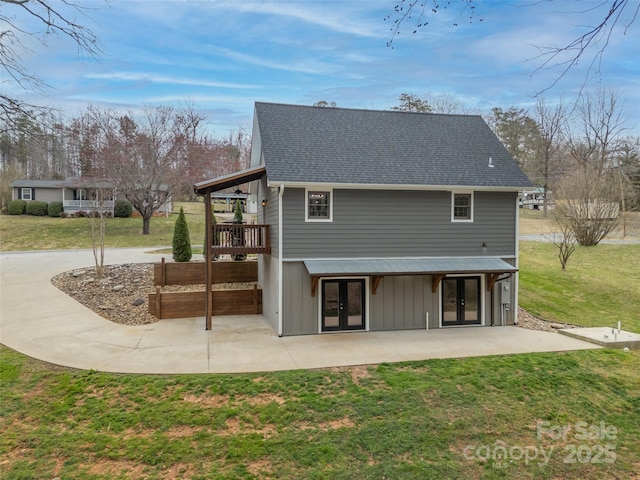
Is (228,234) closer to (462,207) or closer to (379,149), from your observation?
(379,149)

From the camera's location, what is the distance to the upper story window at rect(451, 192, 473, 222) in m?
11.9

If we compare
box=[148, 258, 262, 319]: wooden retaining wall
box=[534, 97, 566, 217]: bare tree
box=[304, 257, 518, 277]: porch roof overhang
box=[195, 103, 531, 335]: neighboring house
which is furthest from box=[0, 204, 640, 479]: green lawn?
box=[534, 97, 566, 217]: bare tree

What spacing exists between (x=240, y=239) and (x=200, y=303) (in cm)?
261

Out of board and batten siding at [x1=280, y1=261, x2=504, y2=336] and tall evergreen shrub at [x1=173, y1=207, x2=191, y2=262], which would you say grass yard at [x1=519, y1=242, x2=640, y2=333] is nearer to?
board and batten siding at [x1=280, y1=261, x2=504, y2=336]

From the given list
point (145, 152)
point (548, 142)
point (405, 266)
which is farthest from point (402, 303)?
point (548, 142)

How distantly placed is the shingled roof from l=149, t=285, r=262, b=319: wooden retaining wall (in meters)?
4.55

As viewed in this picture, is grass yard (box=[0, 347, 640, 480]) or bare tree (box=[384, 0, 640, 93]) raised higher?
bare tree (box=[384, 0, 640, 93])

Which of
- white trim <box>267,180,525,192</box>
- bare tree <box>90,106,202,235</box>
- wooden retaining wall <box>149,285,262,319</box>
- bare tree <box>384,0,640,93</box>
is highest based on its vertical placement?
bare tree <box>90,106,202,235</box>

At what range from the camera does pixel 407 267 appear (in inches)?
431

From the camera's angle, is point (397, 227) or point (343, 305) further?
point (397, 227)

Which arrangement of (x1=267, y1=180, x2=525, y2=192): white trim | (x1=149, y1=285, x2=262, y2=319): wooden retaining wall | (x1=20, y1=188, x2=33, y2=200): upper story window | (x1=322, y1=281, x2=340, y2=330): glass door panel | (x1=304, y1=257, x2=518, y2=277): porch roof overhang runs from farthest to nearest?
1. (x1=20, y1=188, x2=33, y2=200): upper story window
2. (x1=149, y1=285, x2=262, y2=319): wooden retaining wall
3. (x1=322, y1=281, x2=340, y2=330): glass door panel
4. (x1=267, y1=180, x2=525, y2=192): white trim
5. (x1=304, y1=257, x2=518, y2=277): porch roof overhang

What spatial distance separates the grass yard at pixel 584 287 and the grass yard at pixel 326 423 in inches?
212

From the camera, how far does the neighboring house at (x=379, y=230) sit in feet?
35.5

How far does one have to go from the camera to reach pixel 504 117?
1641 inches
